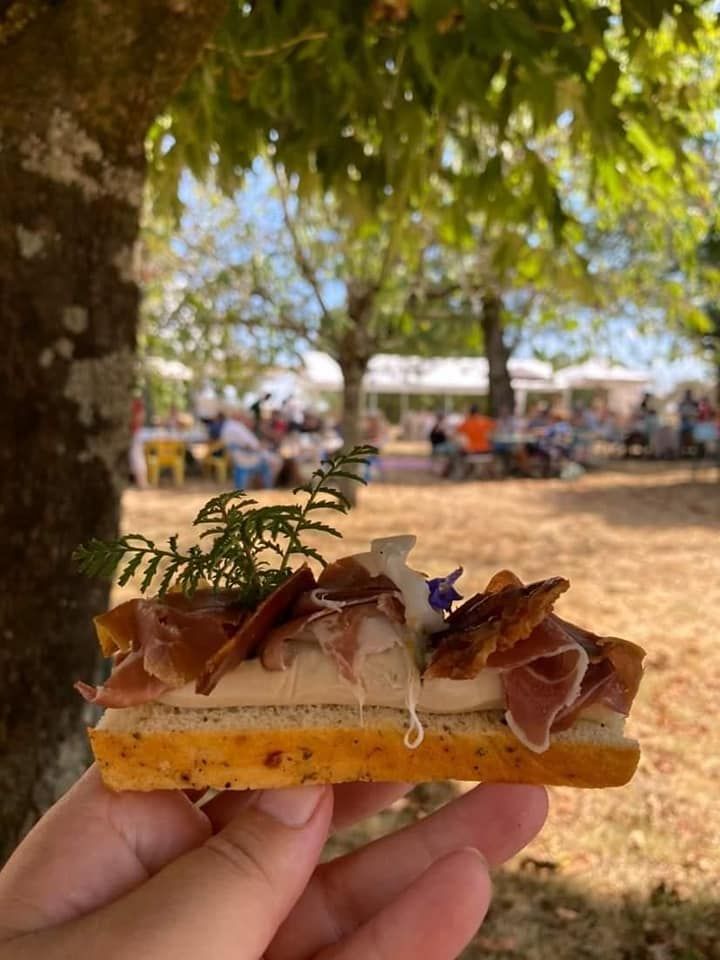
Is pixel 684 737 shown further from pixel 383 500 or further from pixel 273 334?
pixel 273 334

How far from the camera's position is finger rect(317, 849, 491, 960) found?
1.69 meters

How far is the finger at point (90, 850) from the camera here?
1430 millimetres

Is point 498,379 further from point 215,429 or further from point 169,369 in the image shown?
point 169,369

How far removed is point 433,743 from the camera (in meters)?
1.78

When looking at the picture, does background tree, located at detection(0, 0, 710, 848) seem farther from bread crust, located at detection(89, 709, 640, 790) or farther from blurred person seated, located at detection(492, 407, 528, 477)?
blurred person seated, located at detection(492, 407, 528, 477)

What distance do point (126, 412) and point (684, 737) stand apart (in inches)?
162

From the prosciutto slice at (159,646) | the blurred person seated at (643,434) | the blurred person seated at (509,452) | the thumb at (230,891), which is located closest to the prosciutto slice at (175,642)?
the prosciutto slice at (159,646)

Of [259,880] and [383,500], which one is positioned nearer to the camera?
[259,880]

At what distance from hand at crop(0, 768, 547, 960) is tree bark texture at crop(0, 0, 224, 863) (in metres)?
1.33

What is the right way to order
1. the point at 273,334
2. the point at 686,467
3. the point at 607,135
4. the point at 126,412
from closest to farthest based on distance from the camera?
the point at 126,412 → the point at 607,135 → the point at 273,334 → the point at 686,467

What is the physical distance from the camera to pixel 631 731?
16.7 ft

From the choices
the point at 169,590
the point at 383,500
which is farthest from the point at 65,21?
the point at 383,500

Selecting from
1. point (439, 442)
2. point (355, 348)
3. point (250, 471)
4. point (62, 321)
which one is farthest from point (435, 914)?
point (439, 442)

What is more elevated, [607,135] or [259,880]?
[607,135]
